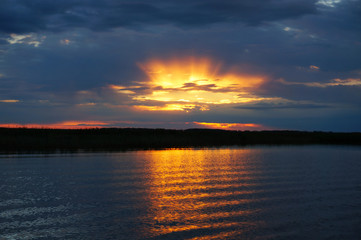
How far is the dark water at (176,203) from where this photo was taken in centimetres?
1176

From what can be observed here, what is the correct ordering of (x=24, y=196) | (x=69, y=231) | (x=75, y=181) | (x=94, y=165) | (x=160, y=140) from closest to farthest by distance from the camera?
1. (x=69, y=231)
2. (x=24, y=196)
3. (x=75, y=181)
4. (x=94, y=165)
5. (x=160, y=140)

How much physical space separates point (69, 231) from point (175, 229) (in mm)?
3344

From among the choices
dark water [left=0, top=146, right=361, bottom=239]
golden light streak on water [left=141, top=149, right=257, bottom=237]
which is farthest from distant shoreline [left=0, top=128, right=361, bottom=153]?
golden light streak on water [left=141, top=149, right=257, bottom=237]

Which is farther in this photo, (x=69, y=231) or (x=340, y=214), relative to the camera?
(x=340, y=214)

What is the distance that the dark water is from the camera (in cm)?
1176

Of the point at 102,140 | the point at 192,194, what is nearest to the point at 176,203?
the point at 192,194

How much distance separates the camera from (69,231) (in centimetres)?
1157

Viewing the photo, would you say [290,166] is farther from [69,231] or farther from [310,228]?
[69,231]

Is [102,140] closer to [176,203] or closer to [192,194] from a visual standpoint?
[192,194]

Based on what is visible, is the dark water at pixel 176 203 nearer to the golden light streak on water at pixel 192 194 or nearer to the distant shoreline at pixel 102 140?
the golden light streak on water at pixel 192 194

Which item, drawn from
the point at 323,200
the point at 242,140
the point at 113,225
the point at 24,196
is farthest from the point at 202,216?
the point at 242,140

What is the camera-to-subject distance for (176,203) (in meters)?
15.8

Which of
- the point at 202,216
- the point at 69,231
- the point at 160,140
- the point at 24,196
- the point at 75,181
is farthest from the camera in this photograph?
the point at 160,140

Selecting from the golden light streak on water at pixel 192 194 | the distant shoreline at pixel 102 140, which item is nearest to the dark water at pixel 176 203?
the golden light streak on water at pixel 192 194
